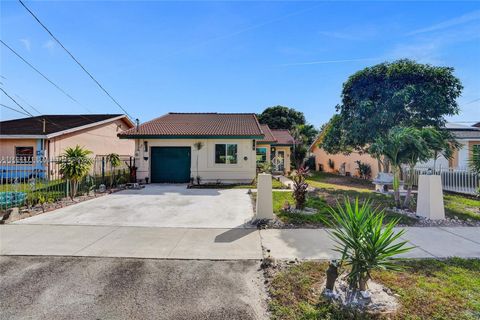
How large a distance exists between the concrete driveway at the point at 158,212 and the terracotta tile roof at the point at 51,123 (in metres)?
10.8

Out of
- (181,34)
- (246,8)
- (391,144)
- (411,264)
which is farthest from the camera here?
(181,34)

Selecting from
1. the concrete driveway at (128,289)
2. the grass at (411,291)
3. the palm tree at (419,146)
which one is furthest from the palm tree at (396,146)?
the concrete driveway at (128,289)

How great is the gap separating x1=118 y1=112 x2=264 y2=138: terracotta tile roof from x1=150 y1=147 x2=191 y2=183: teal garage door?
117 centimetres

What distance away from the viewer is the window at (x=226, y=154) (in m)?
14.4

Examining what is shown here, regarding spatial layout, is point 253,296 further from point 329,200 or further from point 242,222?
point 329,200

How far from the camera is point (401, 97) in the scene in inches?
431

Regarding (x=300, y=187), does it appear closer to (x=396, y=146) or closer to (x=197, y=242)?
(x=396, y=146)

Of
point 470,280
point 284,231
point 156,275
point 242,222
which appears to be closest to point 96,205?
point 242,222

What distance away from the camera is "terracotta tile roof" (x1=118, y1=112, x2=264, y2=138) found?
13992 mm

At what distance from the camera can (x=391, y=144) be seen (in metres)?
7.63

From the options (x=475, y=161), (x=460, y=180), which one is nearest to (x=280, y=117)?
(x=460, y=180)

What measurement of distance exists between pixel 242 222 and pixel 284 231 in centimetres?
128

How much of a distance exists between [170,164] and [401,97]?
1312 centimetres

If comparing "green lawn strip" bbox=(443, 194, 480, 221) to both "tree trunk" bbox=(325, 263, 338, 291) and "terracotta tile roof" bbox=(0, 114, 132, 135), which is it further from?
"terracotta tile roof" bbox=(0, 114, 132, 135)
